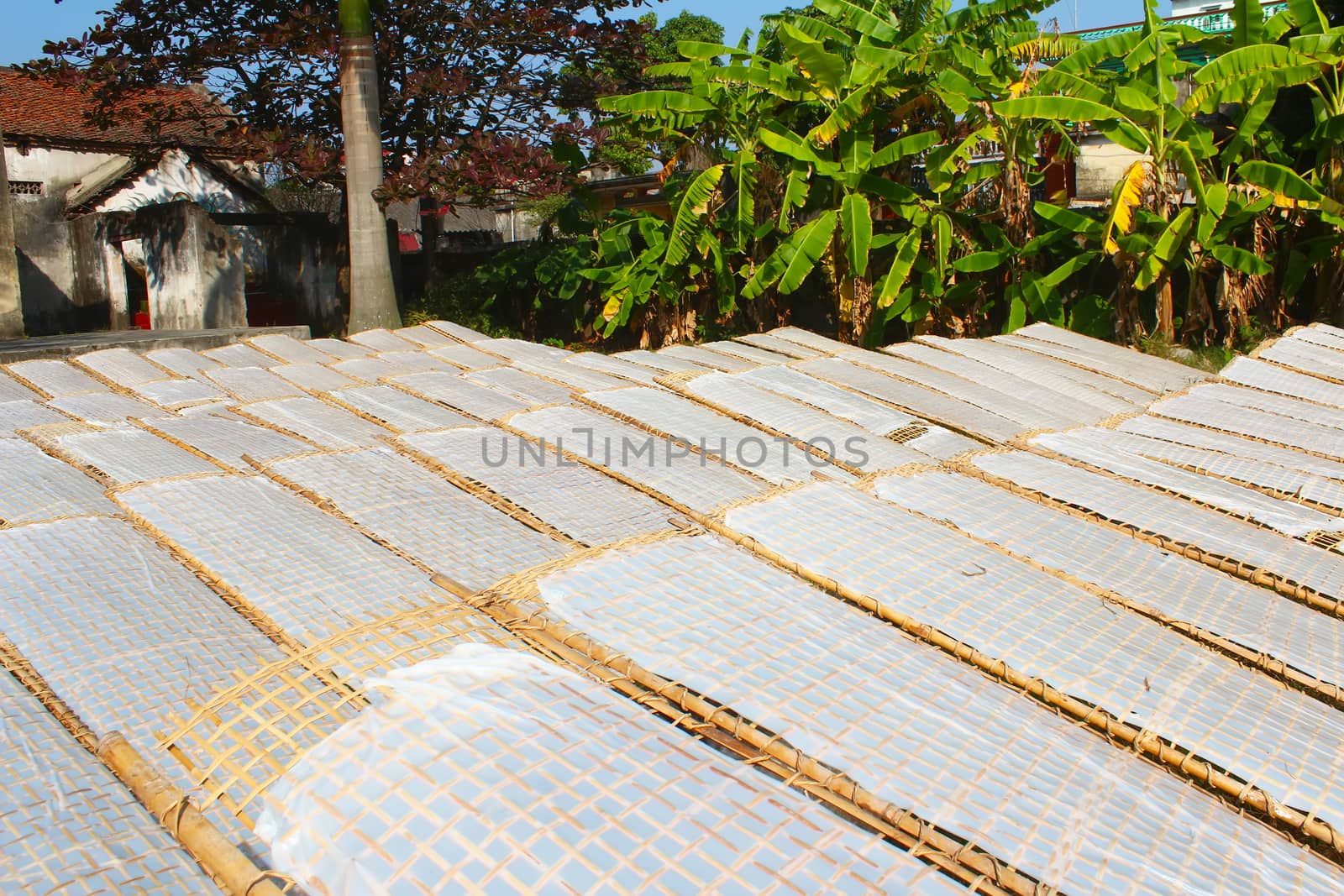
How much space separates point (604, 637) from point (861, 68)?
23.5 ft

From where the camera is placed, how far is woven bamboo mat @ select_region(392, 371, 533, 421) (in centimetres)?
338

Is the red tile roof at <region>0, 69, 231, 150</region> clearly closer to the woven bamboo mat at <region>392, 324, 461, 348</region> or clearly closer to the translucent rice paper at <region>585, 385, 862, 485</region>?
the woven bamboo mat at <region>392, 324, 461, 348</region>

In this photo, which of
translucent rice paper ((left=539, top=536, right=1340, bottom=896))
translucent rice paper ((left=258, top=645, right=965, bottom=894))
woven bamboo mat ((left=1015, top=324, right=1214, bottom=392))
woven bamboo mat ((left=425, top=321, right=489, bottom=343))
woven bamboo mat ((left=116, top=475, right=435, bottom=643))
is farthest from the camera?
woven bamboo mat ((left=425, top=321, right=489, bottom=343))

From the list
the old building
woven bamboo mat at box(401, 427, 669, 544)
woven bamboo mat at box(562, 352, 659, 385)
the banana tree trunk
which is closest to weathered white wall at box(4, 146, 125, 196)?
the old building

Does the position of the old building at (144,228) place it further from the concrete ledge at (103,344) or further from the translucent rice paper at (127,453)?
the translucent rice paper at (127,453)

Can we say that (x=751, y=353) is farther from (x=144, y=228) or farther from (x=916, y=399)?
(x=144, y=228)

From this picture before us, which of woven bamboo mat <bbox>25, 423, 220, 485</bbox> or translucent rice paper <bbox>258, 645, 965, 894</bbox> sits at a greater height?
woven bamboo mat <bbox>25, 423, 220, 485</bbox>

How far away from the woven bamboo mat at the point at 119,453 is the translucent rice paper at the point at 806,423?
1.71 metres

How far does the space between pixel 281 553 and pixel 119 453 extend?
1.01 meters

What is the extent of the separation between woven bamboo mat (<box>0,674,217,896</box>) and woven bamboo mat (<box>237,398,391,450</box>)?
5.03ft

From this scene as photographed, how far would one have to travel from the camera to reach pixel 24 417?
3258mm

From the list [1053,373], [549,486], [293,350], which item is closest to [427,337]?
[293,350]

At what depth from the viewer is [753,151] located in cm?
919

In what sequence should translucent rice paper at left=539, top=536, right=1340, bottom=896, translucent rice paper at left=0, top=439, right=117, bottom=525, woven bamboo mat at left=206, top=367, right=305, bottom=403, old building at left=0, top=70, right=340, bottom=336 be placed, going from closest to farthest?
translucent rice paper at left=539, top=536, right=1340, bottom=896 < translucent rice paper at left=0, top=439, right=117, bottom=525 < woven bamboo mat at left=206, top=367, right=305, bottom=403 < old building at left=0, top=70, right=340, bottom=336
